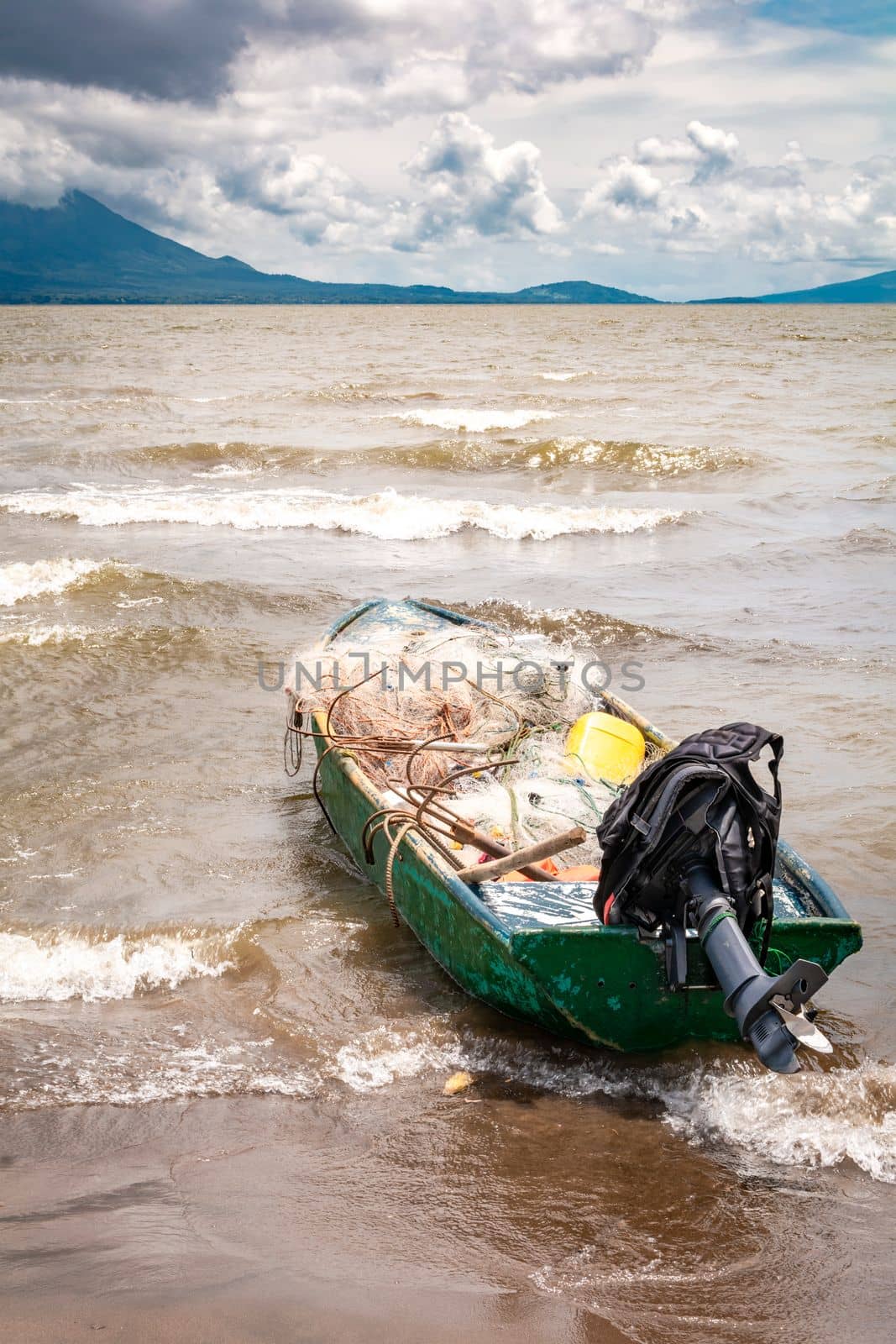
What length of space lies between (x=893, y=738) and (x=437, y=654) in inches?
145

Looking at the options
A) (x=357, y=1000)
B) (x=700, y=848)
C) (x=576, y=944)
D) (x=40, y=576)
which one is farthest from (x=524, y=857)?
(x=40, y=576)

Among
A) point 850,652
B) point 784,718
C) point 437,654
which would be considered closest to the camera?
point 437,654

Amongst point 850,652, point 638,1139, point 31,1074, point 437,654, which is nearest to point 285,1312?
point 638,1139

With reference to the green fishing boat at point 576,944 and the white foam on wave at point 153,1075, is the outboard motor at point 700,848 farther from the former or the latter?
the white foam on wave at point 153,1075

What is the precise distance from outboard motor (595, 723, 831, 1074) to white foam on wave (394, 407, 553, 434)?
22137 millimetres

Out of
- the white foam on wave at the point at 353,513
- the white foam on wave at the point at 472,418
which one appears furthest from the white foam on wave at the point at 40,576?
the white foam on wave at the point at 472,418

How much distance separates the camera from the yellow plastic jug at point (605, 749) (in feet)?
20.5

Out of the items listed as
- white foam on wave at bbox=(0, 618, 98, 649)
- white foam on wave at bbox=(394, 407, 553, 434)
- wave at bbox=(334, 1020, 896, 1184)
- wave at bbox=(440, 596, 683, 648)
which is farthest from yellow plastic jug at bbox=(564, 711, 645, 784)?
white foam on wave at bbox=(394, 407, 553, 434)

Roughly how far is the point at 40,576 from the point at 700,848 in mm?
11274

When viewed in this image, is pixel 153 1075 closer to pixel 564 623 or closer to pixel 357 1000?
pixel 357 1000

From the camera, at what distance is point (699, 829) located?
3891 mm

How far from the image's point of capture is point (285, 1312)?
A: 295 centimetres

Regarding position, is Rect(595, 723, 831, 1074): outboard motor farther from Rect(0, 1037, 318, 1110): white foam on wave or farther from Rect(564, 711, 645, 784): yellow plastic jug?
Rect(564, 711, 645, 784): yellow plastic jug

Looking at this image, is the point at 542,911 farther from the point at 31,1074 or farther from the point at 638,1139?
the point at 31,1074
